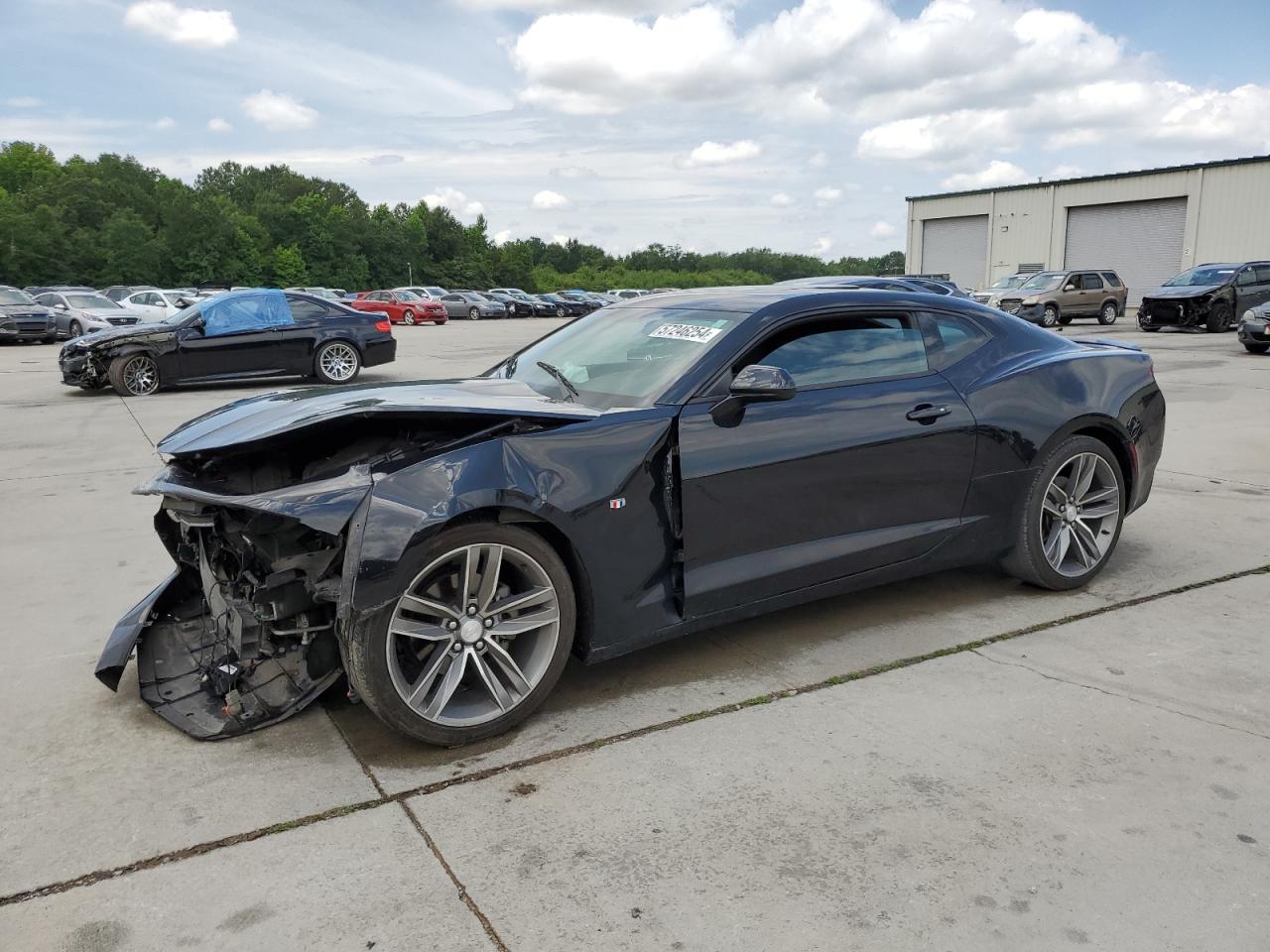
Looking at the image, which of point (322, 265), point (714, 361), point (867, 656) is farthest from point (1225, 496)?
point (322, 265)

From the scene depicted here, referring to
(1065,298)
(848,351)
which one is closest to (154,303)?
(1065,298)

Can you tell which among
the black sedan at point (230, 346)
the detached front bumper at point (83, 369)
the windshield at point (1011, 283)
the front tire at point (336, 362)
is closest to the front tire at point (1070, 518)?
the black sedan at point (230, 346)

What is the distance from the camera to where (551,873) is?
2.60 metres

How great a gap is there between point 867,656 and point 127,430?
30.1 ft

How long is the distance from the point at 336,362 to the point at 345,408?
40.3 feet

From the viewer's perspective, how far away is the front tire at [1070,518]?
4617 mm

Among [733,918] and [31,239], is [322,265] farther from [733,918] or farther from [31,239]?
[733,918]

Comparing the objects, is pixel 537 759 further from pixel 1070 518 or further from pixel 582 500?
pixel 1070 518

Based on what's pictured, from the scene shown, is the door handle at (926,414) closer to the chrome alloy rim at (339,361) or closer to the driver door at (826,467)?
the driver door at (826,467)

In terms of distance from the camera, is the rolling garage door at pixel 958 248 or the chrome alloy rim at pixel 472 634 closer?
the chrome alloy rim at pixel 472 634

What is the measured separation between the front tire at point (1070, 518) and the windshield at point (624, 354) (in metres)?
1.78

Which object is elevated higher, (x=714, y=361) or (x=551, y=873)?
(x=714, y=361)

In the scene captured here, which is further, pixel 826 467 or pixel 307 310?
pixel 307 310

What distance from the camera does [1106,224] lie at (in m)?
42.4
